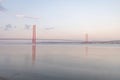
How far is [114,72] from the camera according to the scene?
32.3ft

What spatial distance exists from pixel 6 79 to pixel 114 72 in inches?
193

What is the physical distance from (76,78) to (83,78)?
0.28 metres

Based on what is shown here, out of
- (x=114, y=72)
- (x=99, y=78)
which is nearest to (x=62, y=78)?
(x=99, y=78)

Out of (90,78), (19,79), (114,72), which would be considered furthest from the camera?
(114,72)

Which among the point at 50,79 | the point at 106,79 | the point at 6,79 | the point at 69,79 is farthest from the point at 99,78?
the point at 6,79

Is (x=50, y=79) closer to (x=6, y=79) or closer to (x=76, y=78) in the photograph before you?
(x=76, y=78)

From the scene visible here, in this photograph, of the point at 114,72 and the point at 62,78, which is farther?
the point at 114,72

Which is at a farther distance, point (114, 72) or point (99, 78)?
point (114, 72)

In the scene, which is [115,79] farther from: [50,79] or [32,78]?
[32,78]

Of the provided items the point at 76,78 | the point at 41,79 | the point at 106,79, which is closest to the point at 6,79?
the point at 41,79

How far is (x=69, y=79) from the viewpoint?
7891 mm

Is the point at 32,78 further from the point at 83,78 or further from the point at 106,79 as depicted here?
the point at 106,79

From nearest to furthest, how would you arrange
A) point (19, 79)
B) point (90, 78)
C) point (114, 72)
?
point (19, 79) → point (90, 78) → point (114, 72)

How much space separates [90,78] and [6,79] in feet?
10.2
